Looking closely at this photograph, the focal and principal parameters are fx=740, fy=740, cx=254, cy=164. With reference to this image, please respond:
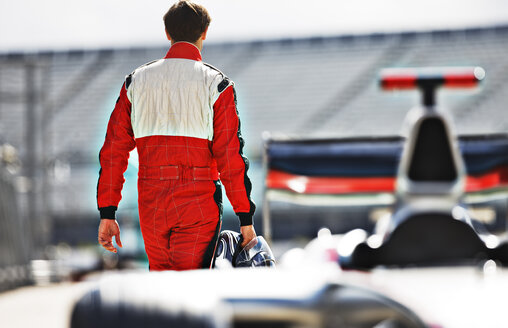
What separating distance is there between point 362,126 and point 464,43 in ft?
30.1

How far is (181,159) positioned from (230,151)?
149mm

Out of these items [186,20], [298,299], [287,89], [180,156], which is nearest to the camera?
[298,299]

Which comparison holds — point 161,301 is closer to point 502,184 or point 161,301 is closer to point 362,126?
point 502,184

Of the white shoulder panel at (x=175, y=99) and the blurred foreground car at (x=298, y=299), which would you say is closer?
the blurred foreground car at (x=298, y=299)

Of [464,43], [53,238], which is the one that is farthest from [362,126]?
[53,238]

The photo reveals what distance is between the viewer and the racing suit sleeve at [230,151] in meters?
2.23

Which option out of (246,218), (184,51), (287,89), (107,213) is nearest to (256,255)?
(246,218)

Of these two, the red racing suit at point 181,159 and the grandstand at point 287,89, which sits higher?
the grandstand at point 287,89

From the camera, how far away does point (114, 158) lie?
2285mm

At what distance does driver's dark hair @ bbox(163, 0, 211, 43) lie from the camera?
2.29 meters

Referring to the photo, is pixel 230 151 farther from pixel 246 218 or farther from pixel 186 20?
pixel 186 20

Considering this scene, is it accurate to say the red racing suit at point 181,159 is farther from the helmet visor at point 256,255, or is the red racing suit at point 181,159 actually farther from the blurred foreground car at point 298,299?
the blurred foreground car at point 298,299

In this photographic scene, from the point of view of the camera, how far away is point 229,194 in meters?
2.25

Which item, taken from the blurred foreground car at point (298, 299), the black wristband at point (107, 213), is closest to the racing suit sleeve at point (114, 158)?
the black wristband at point (107, 213)
